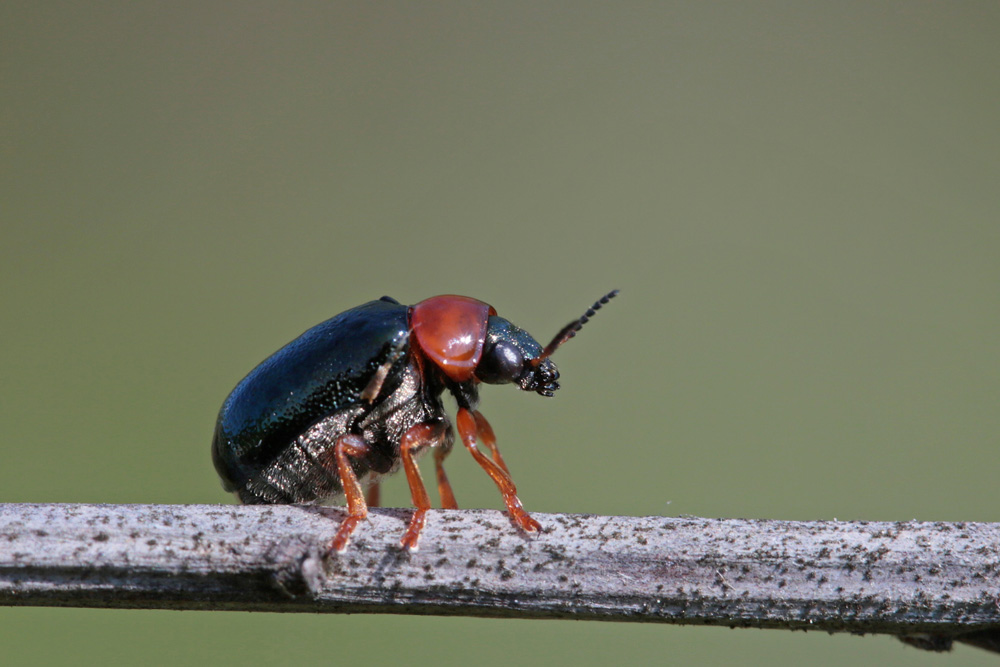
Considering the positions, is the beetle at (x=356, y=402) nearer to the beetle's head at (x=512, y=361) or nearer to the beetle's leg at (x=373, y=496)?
the beetle's head at (x=512, y=361)

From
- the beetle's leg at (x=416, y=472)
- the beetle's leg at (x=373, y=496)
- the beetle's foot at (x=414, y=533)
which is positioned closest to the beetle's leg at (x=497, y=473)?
the beetle's leg at (x=416, y=472)

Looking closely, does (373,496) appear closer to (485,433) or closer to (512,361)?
(485,433)

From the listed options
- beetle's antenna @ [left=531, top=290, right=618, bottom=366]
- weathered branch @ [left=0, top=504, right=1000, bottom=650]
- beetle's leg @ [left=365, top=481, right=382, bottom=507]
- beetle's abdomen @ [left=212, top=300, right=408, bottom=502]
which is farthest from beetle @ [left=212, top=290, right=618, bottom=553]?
weathered branch @ [left=0, top=504, right=1000, bottom=650]

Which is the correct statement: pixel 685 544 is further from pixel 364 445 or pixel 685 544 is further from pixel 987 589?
pixel 364 445

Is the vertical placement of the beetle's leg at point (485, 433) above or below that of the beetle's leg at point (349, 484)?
above

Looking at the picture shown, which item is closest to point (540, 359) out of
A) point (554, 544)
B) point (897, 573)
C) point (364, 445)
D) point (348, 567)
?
point (364, 445)

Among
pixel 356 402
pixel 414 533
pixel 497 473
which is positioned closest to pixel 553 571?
pixel 414 533

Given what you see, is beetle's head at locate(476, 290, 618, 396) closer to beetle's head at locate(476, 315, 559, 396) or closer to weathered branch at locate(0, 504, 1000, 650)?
beetle's head at locate(476, 315, 559, 396)
